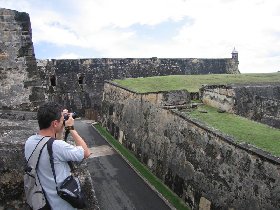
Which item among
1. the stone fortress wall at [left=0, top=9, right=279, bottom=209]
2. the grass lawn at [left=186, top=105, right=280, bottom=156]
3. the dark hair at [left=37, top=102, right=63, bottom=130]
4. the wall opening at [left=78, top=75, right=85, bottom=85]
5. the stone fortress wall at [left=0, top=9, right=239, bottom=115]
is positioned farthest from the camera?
the wall opening at [left=78, top=75, right=85, bottom=85]

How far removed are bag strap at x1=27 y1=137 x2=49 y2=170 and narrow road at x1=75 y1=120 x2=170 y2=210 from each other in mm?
6716

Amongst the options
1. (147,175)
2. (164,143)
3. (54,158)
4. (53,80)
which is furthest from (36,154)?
(53,80)

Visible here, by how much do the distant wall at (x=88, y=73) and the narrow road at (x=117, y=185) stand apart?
6.69 m

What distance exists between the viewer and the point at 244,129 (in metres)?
8.75

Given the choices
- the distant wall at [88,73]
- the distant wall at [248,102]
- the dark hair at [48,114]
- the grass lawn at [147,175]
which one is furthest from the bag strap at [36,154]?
the distant wall at [88,73]

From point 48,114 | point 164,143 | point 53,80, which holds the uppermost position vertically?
point 48,114

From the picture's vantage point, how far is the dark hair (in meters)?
3.06

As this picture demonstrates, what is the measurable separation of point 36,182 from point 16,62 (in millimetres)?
5592

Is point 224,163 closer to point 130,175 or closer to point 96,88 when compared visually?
point 130,175

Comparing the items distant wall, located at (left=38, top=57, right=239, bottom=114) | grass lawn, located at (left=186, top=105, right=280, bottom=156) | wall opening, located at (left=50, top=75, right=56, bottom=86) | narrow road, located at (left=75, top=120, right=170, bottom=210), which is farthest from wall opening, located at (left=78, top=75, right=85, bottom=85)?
grass lawn, located at (left=186, top=105, right=280, bottom=156)

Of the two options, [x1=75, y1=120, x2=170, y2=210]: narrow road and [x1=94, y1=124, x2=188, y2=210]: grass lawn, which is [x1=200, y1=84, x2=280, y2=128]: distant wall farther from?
[x1=75, y1=120, x2=170, y2=210]: narrow road

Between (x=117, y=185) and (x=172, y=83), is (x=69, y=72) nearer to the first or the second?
(x=172, y=83)

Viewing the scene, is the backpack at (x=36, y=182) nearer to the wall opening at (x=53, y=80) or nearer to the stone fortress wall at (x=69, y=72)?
the stone fortress wall at (x=69, y=72)

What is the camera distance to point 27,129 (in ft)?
16.0
